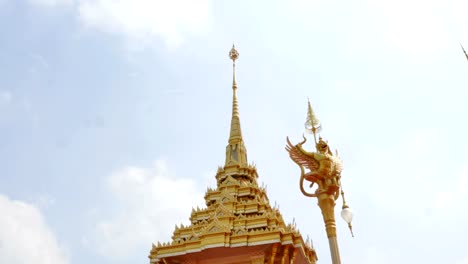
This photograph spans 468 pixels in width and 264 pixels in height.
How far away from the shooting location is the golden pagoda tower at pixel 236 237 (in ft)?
67.8

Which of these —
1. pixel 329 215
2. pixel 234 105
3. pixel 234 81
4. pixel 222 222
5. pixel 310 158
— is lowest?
pixel 329 215

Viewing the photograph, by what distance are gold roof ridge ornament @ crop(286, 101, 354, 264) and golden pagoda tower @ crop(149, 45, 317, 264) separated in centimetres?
1214

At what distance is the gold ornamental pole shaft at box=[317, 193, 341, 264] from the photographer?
7710 millimetres

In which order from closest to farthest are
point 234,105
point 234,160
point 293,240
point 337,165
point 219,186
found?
1. point 337,165
2. point 293,240
3. point 219,186
4. point 234,160
5. point 234,105

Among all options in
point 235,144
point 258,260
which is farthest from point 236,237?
point 235,144

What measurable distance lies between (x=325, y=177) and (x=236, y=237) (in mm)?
13225

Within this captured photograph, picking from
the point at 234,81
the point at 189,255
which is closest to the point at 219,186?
the point at 189,255

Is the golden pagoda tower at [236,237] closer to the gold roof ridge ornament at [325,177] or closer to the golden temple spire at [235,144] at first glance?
the golden temple spire at [235,144]

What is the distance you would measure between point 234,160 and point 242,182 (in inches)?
73.0

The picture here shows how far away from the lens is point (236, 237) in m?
20.9

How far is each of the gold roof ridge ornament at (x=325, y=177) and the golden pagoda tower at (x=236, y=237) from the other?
1214cm

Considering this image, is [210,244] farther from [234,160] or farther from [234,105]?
[234,105]

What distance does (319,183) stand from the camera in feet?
27.8

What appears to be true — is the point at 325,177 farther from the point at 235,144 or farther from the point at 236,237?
the point at 235,144
